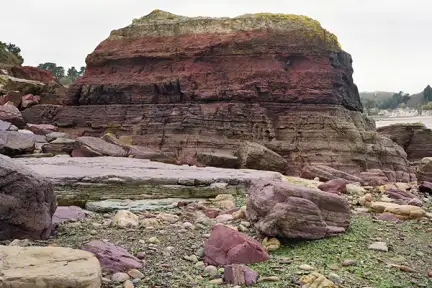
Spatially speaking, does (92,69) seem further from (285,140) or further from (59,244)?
(59,244)

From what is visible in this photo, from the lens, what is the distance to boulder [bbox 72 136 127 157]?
15.2m

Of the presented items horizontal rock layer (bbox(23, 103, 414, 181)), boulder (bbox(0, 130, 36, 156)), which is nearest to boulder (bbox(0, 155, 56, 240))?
boulder (bbox(0, 130, 36, 156))

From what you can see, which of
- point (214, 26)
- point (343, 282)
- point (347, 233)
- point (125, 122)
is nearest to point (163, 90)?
point (125, 122)

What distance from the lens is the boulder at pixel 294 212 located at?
5.69 m

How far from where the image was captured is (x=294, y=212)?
5.70 m

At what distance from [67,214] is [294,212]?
391cm

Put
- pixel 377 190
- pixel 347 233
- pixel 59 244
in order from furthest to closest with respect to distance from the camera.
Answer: pixel 377 190 → pixel 347 233 → pixel 59 244

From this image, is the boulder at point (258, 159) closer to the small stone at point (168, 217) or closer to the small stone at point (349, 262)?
the small stone at point (168, 217)

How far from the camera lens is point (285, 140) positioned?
18047 mm

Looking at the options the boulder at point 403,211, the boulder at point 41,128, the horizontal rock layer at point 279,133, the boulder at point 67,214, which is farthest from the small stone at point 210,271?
the boulder at point 41,128

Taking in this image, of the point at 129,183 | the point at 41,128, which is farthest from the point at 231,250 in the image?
the point at 41,128

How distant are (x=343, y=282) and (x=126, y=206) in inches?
197

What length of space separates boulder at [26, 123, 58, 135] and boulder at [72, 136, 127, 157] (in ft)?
17.5

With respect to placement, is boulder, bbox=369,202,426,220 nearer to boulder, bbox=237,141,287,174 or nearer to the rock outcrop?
boulder, bbox=237,141,287,174
